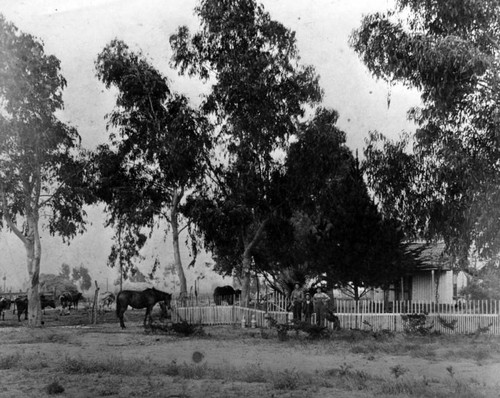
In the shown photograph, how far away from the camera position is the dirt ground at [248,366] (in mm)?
11344

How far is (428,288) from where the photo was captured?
38969mm

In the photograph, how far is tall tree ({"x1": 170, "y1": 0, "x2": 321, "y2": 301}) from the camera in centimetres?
3134

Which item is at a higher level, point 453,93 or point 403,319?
point 453,93

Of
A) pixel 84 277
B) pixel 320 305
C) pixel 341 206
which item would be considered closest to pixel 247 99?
pixel 341 206

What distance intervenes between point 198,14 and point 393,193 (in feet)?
41.8

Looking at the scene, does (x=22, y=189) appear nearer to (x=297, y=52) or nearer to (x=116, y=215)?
(x=116, y=215)

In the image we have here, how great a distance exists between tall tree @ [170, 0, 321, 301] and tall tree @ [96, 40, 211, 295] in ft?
4.63

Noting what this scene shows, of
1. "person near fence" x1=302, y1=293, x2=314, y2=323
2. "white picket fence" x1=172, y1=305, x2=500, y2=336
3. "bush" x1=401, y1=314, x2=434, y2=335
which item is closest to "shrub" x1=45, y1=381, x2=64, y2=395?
"white picket fence" x1=172, y1=305, x2=500, y2=336

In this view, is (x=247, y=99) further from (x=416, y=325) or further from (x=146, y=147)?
(x=416, y=325)

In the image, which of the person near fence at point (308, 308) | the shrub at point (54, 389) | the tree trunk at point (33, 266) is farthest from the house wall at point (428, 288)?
the shrub at point (54, 389)

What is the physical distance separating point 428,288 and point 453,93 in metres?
19.7

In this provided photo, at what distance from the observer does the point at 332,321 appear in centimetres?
2439

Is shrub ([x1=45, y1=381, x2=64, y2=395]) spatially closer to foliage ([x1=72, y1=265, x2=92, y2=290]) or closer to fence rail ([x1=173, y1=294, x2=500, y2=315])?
fence rail ([x1=173, y1=294, x2=500, y2=315])

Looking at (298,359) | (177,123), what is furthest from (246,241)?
(298,359)
